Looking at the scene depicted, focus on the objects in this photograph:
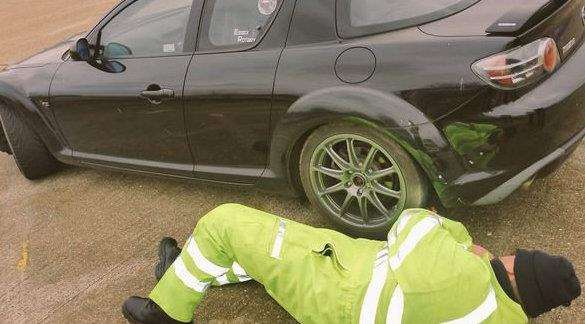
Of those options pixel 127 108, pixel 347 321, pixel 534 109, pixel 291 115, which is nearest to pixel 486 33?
pixel 534 109

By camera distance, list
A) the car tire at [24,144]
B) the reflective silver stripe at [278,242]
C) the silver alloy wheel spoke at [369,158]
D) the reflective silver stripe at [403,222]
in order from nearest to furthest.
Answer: the reflective silver stripe at [403,222], the reflective silver stripe at [278,242], the silver alloy wheel spoke at [369,158], the car tire at [24,144]

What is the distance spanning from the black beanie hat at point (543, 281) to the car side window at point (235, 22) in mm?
1947

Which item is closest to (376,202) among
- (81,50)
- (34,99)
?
(81,50)

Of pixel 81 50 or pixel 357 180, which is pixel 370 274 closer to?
pixel 357 180

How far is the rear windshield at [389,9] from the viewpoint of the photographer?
282cm

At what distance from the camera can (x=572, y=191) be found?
335 centimetres

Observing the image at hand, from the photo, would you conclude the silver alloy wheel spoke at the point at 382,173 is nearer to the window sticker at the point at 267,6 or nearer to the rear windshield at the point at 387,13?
the rear windshield at the point at 387,13

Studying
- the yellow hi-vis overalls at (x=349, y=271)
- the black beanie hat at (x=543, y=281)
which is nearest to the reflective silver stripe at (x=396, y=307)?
the yellow hi-vis overalls at (x=349, y=271)

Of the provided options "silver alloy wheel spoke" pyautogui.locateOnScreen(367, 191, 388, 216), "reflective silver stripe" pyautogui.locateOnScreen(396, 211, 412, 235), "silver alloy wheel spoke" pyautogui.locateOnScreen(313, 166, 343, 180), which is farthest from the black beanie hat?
"silver alloy wheel spoke" pyautogui.locateOnScreen(313, 166, 343, 180)

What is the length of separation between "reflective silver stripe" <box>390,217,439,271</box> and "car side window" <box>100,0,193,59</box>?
2.06m

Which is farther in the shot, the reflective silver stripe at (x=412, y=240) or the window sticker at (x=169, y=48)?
the window sticker at (x=169, y=48)

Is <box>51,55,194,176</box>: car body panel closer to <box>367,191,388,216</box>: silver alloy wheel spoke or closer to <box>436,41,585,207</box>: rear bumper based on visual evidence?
<box>367,191,388,216</box>: silver alloy wheel spoke

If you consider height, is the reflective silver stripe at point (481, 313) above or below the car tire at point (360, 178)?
above

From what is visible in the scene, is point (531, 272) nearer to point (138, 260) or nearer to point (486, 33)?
point (486, 33)
